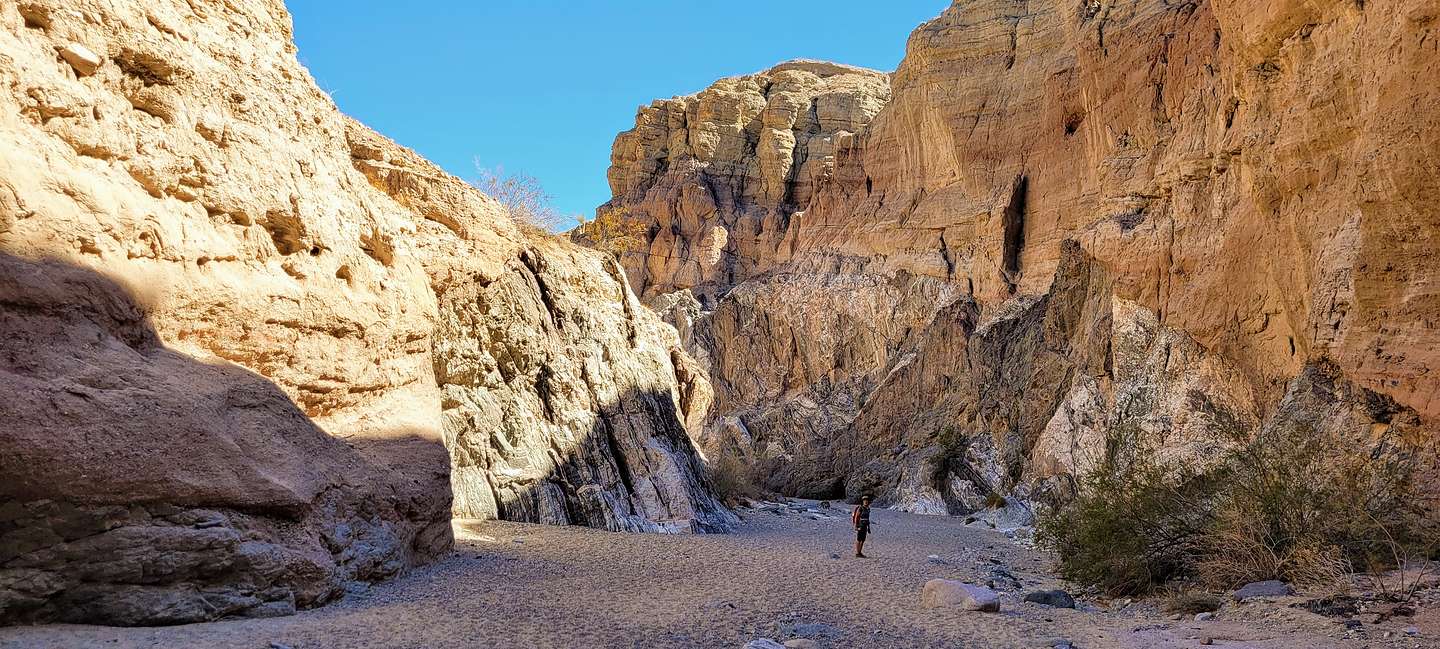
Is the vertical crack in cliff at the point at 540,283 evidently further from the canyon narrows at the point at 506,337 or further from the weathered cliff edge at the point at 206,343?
the weathered cliff edge at the point at 206,343

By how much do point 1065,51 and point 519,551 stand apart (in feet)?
111

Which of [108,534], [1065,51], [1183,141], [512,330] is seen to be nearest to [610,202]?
[1065,51]

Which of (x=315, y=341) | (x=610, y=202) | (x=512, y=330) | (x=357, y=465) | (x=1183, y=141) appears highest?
(x=610, y=202)

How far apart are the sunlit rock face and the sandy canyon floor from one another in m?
5.01

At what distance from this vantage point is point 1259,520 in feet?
29.8

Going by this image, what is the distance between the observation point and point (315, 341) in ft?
30.5

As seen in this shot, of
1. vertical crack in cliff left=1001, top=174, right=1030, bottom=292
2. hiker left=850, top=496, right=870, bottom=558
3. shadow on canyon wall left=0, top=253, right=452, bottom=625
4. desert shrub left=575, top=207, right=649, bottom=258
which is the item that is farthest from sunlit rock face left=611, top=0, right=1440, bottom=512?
shadow on canyon wall left=0, top=253, right=452, bottom=625

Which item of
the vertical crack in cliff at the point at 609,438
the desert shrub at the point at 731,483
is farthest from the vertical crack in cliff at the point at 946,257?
the vertical crack in cliff at the point at 609,438

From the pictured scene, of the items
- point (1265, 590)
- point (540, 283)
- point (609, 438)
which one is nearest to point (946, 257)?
point (609, 438)

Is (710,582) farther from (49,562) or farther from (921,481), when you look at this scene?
(921,481)

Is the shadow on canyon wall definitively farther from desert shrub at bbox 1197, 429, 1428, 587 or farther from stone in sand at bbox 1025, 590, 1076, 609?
desert shrub at bbox 1197, 429, 1428, 587

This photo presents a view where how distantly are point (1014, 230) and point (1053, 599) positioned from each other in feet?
95.6

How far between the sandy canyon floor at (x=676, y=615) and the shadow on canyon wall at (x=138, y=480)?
28 centimetres

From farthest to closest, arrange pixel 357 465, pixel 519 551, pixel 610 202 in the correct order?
pixel 610 202 < pixel 519 551 < pixel 357 465
